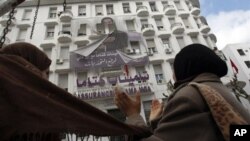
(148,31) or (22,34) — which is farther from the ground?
(22,34)

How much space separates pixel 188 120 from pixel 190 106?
0.10 metres

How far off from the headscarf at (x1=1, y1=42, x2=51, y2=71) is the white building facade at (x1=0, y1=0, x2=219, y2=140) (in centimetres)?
1310

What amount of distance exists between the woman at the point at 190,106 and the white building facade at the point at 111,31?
13254 millimetres

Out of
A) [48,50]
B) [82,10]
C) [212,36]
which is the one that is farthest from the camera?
[82,10]

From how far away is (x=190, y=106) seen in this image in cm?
167

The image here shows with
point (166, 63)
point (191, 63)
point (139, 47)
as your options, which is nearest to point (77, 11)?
point (139, 47)

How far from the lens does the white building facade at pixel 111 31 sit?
16.1m

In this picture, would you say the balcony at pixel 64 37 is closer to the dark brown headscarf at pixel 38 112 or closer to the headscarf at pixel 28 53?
the headscarf at pixel 28 53

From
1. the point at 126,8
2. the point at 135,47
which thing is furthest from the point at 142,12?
the point at 135,47

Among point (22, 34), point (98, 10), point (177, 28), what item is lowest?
point (177, 28)

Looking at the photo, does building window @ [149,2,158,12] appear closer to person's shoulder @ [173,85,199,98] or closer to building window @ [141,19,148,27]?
building window @ [141,19,148,27]

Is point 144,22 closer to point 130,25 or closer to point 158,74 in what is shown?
point 130,25

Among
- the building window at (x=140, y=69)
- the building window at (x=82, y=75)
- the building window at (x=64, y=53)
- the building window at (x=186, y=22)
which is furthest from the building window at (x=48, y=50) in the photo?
the building window at (x=186, y=22)

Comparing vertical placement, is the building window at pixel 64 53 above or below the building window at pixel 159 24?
below
